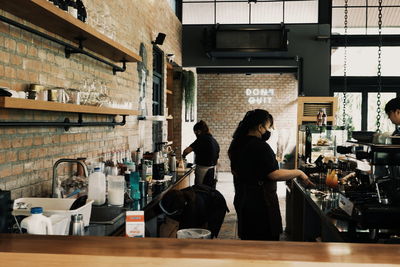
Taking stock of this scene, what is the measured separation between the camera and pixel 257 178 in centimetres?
340

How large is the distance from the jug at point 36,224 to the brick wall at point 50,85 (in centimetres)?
91

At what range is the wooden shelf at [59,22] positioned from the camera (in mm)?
2553

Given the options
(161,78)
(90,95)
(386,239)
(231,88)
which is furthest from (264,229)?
(231,88)

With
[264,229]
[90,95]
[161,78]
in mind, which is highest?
[161,78]

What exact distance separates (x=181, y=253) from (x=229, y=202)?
724 cm

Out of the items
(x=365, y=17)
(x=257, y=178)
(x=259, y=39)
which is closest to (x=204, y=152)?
(x=259, y=39)

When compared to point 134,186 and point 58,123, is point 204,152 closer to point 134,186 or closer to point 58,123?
point 134,186

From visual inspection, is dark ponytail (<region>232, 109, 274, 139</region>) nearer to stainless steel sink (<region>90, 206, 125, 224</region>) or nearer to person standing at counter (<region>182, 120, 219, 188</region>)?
stainless steel sink (<region>90, 206, 125, 224</region>)

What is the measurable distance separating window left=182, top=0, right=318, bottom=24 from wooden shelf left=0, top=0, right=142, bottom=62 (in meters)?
5.41

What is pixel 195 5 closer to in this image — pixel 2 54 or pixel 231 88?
pixel 231 88

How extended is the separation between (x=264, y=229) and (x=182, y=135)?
6364mm

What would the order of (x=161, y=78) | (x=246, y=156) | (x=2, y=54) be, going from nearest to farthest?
(x=2, y=54)
(x=246, y=156)
(x=161, y=78)

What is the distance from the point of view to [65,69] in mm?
3566

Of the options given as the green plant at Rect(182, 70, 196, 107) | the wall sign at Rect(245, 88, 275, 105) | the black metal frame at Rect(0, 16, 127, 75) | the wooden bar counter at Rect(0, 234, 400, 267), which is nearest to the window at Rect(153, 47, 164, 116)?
the green plant at Rect(182, 70, 196, 107)
